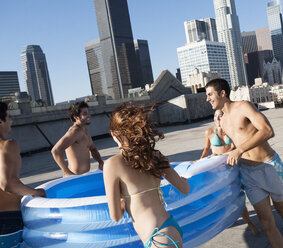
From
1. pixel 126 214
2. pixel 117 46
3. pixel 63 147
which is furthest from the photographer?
pixel 117 46

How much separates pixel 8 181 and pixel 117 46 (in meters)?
176

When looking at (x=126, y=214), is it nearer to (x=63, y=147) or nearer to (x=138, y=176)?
(x=138, y=176)

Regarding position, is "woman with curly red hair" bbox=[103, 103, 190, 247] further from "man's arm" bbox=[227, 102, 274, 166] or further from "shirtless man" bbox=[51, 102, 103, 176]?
"shirtless man" bbox=[51, 102, 103, 176]

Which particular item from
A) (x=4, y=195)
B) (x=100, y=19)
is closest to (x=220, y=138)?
(x=4, y=195)

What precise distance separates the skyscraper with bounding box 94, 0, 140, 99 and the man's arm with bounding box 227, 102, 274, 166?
166 m

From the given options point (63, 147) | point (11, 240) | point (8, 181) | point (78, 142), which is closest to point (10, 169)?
point (8, 181)

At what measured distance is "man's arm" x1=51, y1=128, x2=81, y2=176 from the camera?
4.53 m

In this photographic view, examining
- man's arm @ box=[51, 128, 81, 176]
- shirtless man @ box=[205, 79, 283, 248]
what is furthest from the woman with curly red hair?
man's arm @ box=[51, 128, 81, 176]

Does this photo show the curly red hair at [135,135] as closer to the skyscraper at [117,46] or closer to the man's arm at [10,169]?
the man's arm at [10,169]

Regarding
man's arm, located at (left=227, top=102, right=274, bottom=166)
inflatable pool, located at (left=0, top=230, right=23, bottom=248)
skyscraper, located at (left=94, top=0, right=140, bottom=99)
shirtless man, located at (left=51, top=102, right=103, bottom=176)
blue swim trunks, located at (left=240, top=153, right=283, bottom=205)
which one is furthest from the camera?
skyscraper, located at (left=94, top=0, right=140, bottom=99)

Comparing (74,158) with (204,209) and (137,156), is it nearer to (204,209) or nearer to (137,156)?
(204,209)

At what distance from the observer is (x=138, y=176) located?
6.95ft

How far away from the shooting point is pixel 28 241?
3.04 m

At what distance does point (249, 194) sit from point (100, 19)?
18683cm
